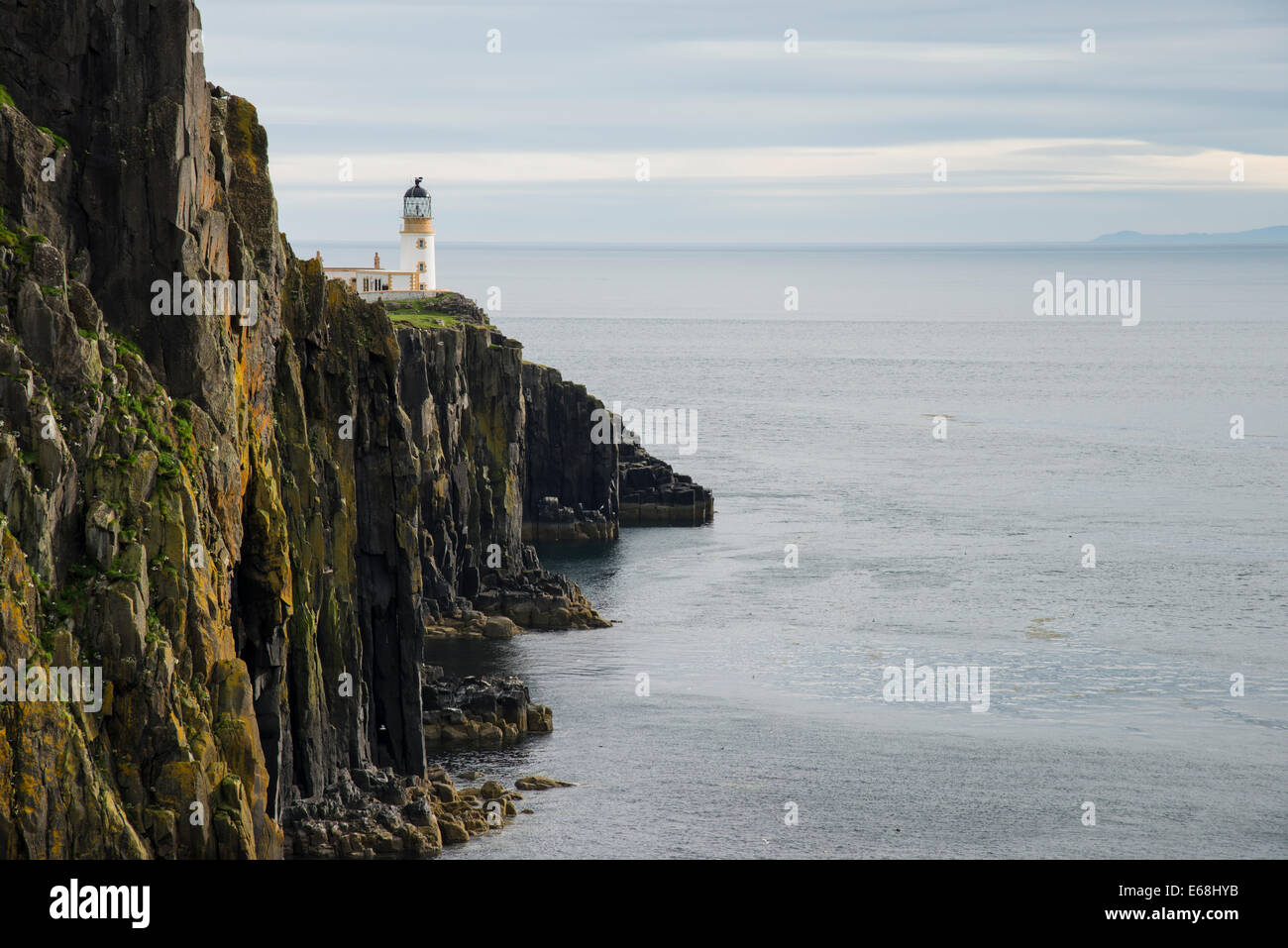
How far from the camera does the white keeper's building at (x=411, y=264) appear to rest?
14900cm

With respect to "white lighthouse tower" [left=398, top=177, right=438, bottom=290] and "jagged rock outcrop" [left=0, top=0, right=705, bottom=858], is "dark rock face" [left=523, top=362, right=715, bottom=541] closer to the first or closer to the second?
"white lighthouse tower" [left=398, top=177, right=438, bottom=290]

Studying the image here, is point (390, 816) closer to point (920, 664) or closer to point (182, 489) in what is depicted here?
point (182, 489)

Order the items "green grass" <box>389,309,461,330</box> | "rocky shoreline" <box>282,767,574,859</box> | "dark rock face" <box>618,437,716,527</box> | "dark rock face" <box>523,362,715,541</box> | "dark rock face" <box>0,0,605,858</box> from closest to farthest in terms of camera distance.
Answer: "dark rock face" <box>0,0,605,858</box>
"rocky shoreline" <box>282,767,574,859</box>
"green grass" <box>389,309,461,330</box>
"dark rock face" <box>523,362,715,541</box>
"dark rock face" <box>618,437,716,527</box>

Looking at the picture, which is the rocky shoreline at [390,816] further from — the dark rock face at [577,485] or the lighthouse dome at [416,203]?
the lighthouse dome at [416,203]

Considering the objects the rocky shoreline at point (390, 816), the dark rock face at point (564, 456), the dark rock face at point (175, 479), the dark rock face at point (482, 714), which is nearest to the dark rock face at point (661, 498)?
the dark rock face at point (564, 456)

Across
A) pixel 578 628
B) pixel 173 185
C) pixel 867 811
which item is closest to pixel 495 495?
pixel 578 628

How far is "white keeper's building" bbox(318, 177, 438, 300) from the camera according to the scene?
149000 millimetres

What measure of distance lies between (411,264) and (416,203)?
5.99 meters

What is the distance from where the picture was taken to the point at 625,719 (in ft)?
278

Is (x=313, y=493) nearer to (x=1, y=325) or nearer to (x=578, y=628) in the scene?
(x=1, y=325)

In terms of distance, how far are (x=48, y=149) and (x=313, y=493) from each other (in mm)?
17975

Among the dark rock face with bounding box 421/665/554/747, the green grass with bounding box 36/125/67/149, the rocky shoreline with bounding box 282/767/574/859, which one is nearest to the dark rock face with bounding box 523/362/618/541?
the dark rock face with bounding box 421/665/554/747

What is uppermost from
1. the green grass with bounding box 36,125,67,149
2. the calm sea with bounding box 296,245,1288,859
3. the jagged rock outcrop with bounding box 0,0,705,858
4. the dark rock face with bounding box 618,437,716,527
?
the green grass with bounding box 36,125,67,149
